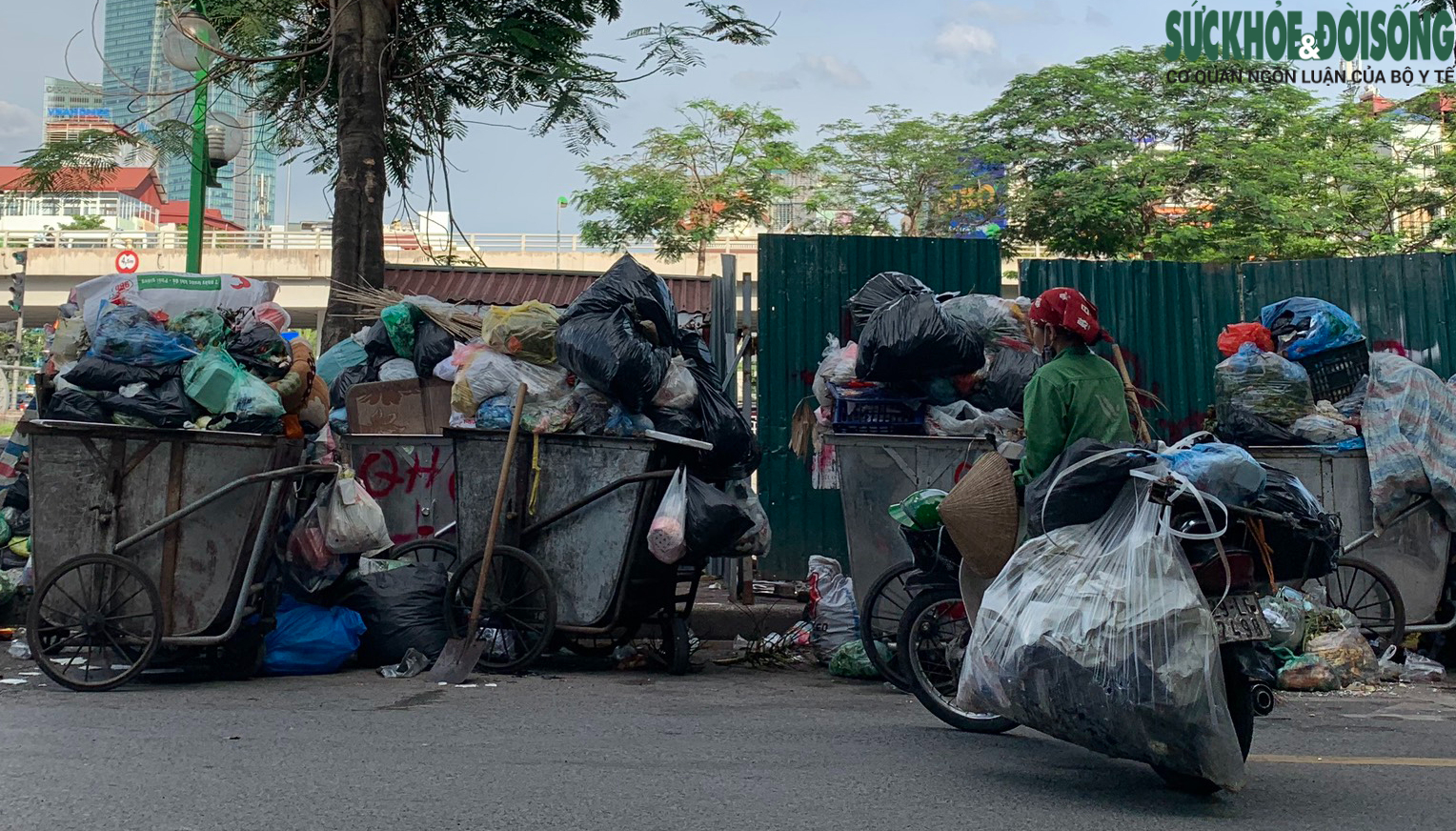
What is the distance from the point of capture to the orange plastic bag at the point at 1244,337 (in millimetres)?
7805

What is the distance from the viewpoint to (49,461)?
19.6 ft

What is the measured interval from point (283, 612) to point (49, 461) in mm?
1334

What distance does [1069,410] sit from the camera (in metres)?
4.70

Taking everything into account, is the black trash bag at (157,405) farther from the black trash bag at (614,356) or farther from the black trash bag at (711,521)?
the black trash bag at (711,521)

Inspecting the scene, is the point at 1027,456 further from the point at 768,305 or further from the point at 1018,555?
the point at 768,305

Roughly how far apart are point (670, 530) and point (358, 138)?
6024mm

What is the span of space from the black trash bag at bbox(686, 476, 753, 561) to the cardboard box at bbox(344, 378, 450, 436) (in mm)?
2560

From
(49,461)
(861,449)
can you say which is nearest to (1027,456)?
(861,449)

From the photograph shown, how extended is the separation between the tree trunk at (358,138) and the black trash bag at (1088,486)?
7.68 metres

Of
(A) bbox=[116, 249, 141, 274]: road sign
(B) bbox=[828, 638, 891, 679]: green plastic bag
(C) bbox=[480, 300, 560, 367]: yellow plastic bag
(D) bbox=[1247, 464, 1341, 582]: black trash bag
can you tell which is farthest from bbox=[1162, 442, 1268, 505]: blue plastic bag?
(A) bbox=[116, 249, 141, 274]: road sign

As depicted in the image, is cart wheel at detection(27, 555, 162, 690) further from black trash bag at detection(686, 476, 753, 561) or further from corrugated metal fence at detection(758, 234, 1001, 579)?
corrugated metal fence at detection(758, 234, 1001, 579)

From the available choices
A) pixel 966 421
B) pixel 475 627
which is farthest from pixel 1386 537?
pixel 475 627

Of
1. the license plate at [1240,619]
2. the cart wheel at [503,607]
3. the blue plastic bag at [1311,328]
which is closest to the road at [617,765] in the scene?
the cart wheel at [503,607]

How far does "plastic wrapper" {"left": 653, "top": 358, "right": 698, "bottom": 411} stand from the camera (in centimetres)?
675
